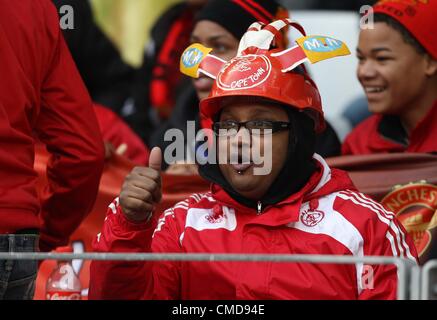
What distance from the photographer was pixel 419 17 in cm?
626

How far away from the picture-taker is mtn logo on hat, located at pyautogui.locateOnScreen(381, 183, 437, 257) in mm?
5598

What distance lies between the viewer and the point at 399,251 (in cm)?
459

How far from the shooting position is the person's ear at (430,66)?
250 inches

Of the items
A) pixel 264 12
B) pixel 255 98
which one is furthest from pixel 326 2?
pixel 255 98

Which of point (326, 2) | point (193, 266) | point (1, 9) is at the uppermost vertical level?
point (326, 2)

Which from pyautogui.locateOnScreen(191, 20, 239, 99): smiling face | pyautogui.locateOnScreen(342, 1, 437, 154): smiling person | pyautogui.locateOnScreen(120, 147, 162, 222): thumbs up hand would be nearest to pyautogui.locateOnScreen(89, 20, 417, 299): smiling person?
pyautogui.locateOnScreen(120, 147, 162, 222): thumbs up hand

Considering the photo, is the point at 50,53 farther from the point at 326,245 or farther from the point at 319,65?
the point at 319,65

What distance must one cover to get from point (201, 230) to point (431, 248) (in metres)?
1.28

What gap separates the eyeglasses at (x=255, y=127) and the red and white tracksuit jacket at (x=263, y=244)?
0.24 meters

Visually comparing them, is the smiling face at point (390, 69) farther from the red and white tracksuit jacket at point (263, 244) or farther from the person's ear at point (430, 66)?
the red and white tracksuit jacket at point (263, 244)

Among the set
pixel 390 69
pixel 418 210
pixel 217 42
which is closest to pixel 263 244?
pixel 418 210

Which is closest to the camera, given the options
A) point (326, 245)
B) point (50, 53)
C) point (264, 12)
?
point (326, 245)

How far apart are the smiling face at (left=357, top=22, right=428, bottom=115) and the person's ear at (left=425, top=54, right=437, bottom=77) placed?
11 millimetres

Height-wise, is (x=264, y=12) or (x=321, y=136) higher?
(x=264, y=12)
